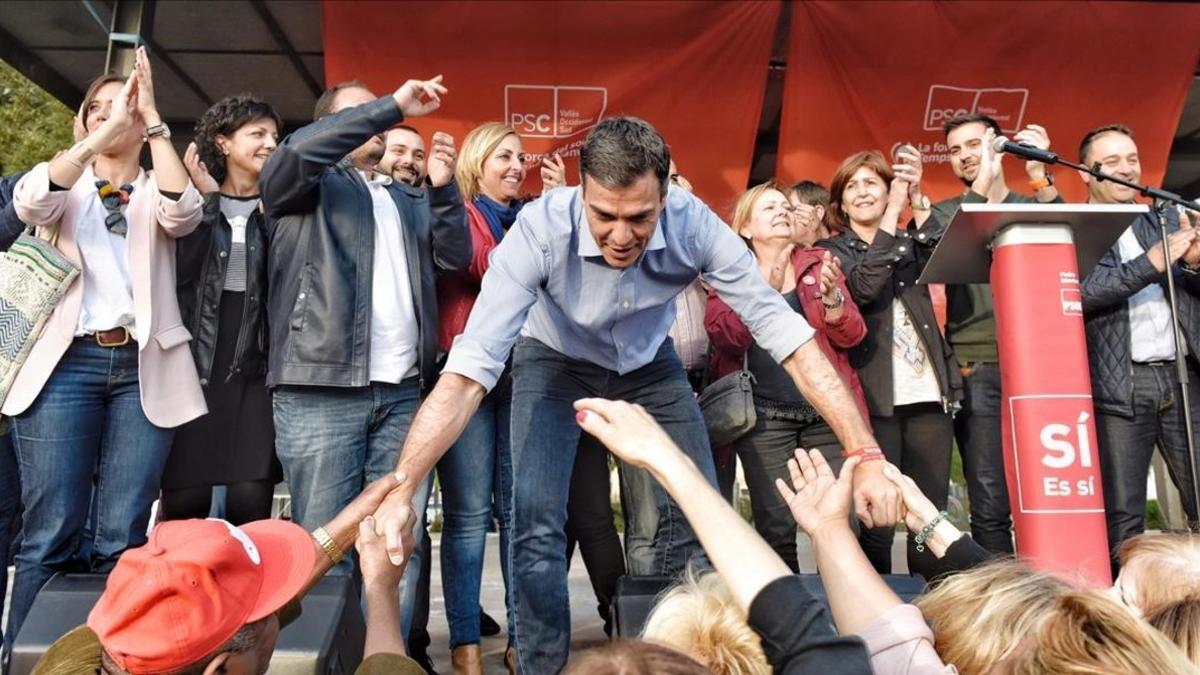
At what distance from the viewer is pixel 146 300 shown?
3387mm

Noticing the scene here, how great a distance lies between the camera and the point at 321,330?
346cm

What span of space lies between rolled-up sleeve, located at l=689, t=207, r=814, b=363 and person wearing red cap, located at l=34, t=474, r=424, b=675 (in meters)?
1.39

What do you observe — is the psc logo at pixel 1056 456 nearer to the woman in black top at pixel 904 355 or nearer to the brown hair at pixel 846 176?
the woman in black top at pixel 904 355

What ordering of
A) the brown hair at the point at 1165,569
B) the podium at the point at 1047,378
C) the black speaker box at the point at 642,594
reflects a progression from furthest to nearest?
the podium at the point at 1047,378 < the black speaker box at the point at 642,594 < the brown hair at the point at 1165,569

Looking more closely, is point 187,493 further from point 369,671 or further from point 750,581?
point 750,581

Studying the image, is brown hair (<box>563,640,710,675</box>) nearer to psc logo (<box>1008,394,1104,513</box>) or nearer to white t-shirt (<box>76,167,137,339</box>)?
psc logo (<box>1008,394,1104,513</box>)

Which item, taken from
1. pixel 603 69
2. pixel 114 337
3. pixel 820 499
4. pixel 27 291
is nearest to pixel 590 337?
pixel 820 499

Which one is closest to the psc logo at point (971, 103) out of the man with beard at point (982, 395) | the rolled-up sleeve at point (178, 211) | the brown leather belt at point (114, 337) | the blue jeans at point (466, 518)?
the man with beard at point (982, 395)

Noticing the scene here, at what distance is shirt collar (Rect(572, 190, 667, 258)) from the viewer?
10.4ft

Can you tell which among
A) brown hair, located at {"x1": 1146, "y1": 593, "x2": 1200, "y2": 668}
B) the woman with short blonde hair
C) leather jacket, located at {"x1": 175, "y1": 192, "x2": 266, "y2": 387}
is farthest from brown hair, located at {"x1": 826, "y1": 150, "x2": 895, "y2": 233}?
the woman with short blonde hair

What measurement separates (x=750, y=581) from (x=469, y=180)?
2946mm

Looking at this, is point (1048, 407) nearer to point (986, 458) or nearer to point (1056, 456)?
point (1056, 456)

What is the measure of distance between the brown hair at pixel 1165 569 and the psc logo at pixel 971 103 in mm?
4771

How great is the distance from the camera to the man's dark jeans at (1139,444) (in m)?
4.09
